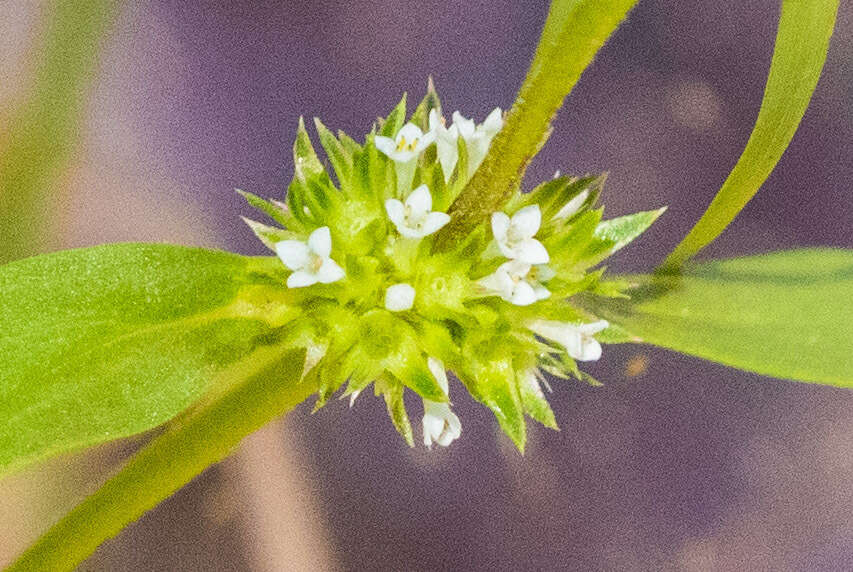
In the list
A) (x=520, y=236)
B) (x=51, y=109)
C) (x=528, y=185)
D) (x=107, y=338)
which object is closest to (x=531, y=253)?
(x=520, y=236)

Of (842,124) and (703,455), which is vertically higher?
(842,124)

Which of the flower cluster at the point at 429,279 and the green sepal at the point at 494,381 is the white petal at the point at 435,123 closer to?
the flower cluster at the point at 429,279

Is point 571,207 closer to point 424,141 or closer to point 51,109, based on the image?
point 424,141

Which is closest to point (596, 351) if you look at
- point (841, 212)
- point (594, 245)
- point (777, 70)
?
point (594, 245)

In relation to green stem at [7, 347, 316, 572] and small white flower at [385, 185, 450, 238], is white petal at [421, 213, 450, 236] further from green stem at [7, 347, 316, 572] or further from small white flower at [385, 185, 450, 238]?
green stem at [7, 347, 316, 572]

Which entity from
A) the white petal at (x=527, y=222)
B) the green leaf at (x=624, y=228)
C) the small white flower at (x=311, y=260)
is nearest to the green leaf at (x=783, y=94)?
the green leaf at (x=624, y=228)

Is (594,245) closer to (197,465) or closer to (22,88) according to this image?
(197,465)
